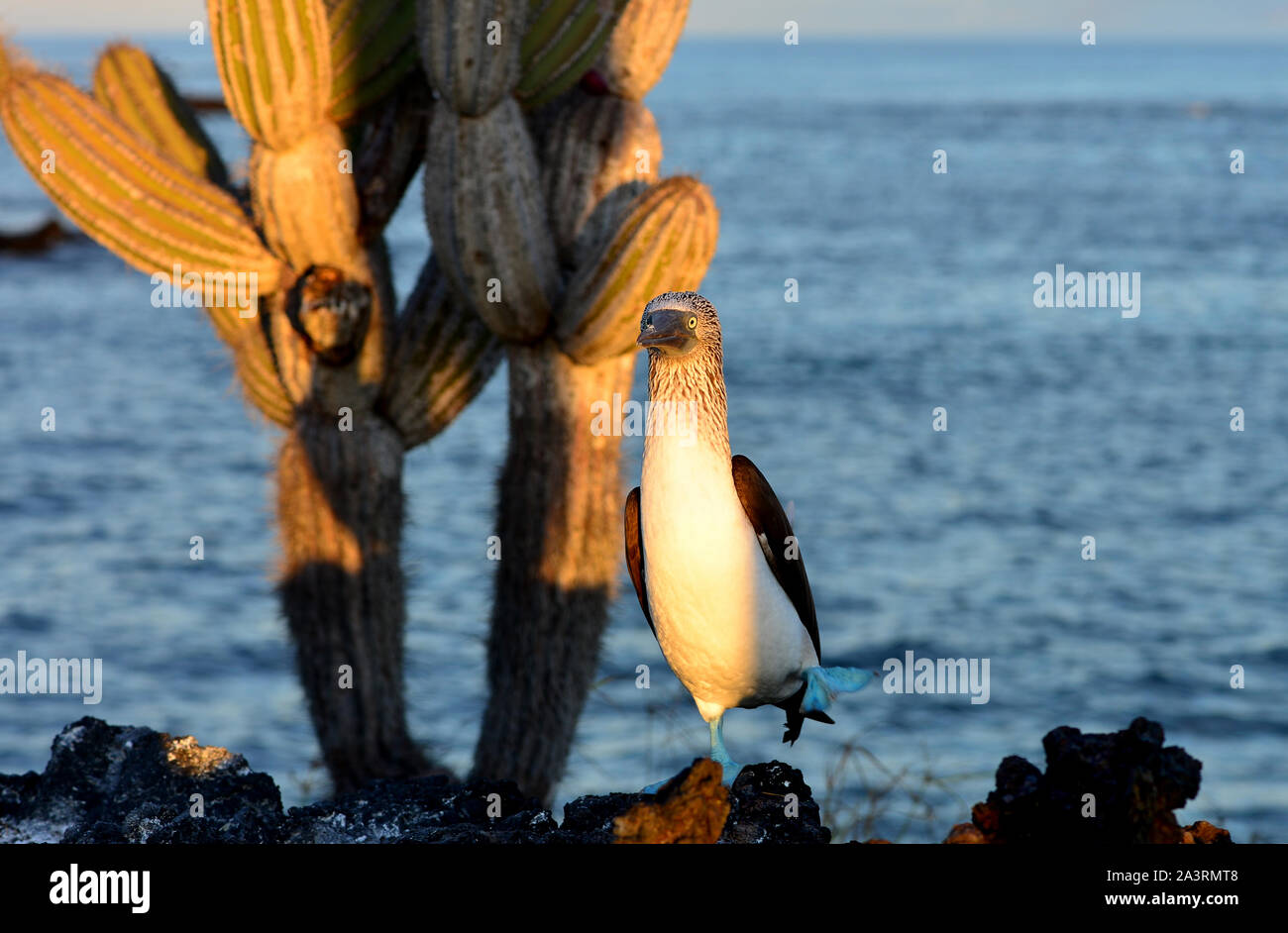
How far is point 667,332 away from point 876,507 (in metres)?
10.3

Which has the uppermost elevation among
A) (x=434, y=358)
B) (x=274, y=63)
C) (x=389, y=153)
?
(x=274, y=63)

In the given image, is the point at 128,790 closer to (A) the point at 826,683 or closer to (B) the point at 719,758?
(B) the point at 719,758

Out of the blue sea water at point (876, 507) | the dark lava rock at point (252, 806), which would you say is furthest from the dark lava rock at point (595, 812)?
the blue sea water at point (876, 507)

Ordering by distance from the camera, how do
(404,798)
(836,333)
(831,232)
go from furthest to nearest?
(831,232) < (836,333) < (404,798)

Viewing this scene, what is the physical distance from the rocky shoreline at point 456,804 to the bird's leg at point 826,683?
239mm

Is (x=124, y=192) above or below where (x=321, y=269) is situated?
above

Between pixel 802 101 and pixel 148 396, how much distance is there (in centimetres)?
5512

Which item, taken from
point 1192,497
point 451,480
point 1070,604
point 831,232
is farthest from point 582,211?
point 831,232

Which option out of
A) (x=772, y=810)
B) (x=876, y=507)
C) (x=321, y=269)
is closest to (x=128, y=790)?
(x=772, y=810)

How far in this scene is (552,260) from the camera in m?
6.07

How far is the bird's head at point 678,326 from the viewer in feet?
10.8

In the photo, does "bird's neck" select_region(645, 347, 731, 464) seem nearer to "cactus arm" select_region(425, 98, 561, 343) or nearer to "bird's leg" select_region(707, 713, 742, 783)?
"bird's leg" select_region(707, 713, 742, 783)
